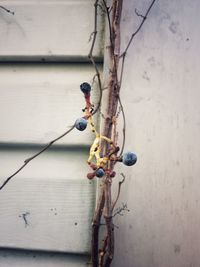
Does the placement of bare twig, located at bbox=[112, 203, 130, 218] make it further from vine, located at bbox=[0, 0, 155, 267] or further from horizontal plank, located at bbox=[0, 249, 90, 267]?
horizontal plank, located at bbox=[0, 249, 90, 267]

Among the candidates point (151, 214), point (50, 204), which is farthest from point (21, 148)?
point (151, 214)

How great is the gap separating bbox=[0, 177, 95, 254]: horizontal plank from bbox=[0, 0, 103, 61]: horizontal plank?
0.34 metres

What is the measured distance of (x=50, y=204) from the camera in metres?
0.98

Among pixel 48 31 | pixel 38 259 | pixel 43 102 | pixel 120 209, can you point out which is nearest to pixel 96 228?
pixel 120 209

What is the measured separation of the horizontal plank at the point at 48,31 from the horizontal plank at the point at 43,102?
0.12 ft

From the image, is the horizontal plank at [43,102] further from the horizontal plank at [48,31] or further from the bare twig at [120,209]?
the bare twig at [120,209]

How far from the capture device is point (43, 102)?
1023mm

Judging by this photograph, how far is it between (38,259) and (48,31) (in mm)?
608

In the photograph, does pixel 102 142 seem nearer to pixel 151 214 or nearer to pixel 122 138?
pixel 122 138

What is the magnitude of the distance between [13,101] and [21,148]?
130 millimetres

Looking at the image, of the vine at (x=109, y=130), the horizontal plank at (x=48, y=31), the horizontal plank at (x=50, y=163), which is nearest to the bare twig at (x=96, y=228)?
the vine at (x=109, y=130)

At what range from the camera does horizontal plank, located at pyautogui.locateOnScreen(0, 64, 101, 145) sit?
1.00 metres

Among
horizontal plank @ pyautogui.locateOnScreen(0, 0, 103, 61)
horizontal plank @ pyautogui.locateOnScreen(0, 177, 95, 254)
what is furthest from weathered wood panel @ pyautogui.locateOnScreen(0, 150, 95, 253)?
horizontal plank @ pyautogui.locateOnScreen(0, 0, 103, 61)

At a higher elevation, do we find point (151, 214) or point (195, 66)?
point (195, 66)
